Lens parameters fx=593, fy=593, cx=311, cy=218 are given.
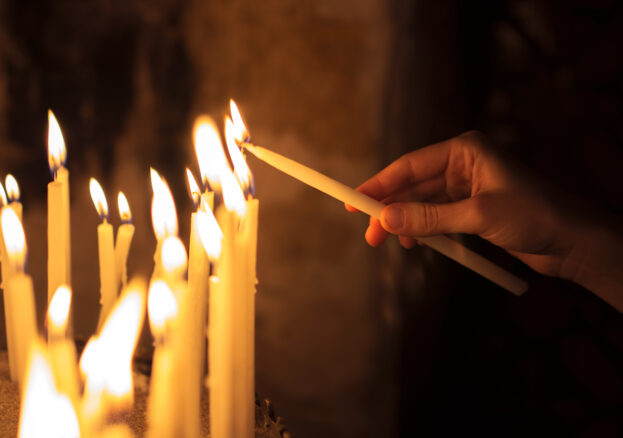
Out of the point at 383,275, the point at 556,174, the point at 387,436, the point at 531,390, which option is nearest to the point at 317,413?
the point at 387,436

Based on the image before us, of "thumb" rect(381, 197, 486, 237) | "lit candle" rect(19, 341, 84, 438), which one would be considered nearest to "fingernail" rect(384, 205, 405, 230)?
"thumb" rect(381, 197, 486, 237)

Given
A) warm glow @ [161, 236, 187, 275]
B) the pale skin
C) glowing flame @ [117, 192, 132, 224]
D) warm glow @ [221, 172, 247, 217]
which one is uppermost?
the pale skin

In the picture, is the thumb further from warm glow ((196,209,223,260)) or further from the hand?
warm glow ((196,209,223,260))

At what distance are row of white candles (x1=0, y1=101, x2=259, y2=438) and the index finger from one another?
357 mm

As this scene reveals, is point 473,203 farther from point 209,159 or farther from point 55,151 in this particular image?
point 55,151

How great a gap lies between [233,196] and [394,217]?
230 mm

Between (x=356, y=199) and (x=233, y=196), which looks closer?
(x=233, y=196)

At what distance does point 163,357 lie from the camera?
1.30 ft

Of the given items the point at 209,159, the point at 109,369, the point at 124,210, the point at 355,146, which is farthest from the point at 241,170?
the point at 355,146

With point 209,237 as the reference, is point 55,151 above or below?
above

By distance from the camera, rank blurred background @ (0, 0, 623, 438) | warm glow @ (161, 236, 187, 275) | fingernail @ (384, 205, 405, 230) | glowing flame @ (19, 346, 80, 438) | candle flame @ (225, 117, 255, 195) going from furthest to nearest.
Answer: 1. blurred background @ (0, 0, 623, 438)
2. fingernail @ (384, 205, 405, 230)
3. candle flame @ (225, 117, 255, 195)
4. warm glow @ (161, 236, 187, 275)
5. glowing flame @ (19, 346, 80, 438)

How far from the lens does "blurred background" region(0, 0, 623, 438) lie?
3.52ft

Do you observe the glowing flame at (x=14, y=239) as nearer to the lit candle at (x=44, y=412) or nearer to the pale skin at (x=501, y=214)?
the lit candle at (x=44, y=412)

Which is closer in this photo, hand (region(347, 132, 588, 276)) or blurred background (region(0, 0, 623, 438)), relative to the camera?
hand (region(347, 132, 588, 276))
